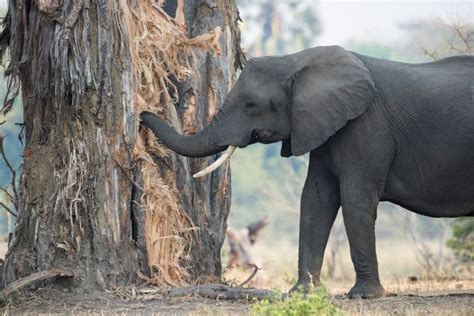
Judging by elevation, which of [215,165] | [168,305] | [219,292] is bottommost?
[168,305]

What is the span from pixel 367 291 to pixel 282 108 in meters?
1.85

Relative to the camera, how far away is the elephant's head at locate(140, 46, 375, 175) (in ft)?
35.6

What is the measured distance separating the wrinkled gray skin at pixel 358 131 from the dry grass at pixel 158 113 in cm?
33

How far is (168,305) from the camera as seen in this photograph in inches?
411

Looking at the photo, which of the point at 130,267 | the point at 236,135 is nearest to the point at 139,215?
the point at 130,267

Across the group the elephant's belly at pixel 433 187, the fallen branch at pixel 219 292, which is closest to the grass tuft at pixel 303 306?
the fallen branch at pixel 219 292

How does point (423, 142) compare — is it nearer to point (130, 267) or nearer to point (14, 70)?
point (130, 267)

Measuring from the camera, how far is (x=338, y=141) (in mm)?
10992

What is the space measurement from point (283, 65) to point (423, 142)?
58.9 inches

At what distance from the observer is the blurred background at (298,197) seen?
19.4 meters

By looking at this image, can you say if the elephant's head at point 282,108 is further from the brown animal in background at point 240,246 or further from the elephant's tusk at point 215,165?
the brown animal in background at point 240,246

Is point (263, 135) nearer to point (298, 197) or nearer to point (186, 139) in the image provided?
point (186, 139)

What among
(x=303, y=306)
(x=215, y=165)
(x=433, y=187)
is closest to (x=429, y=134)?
(x=433, y=187)

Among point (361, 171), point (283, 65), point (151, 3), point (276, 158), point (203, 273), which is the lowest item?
point (203, 273)
